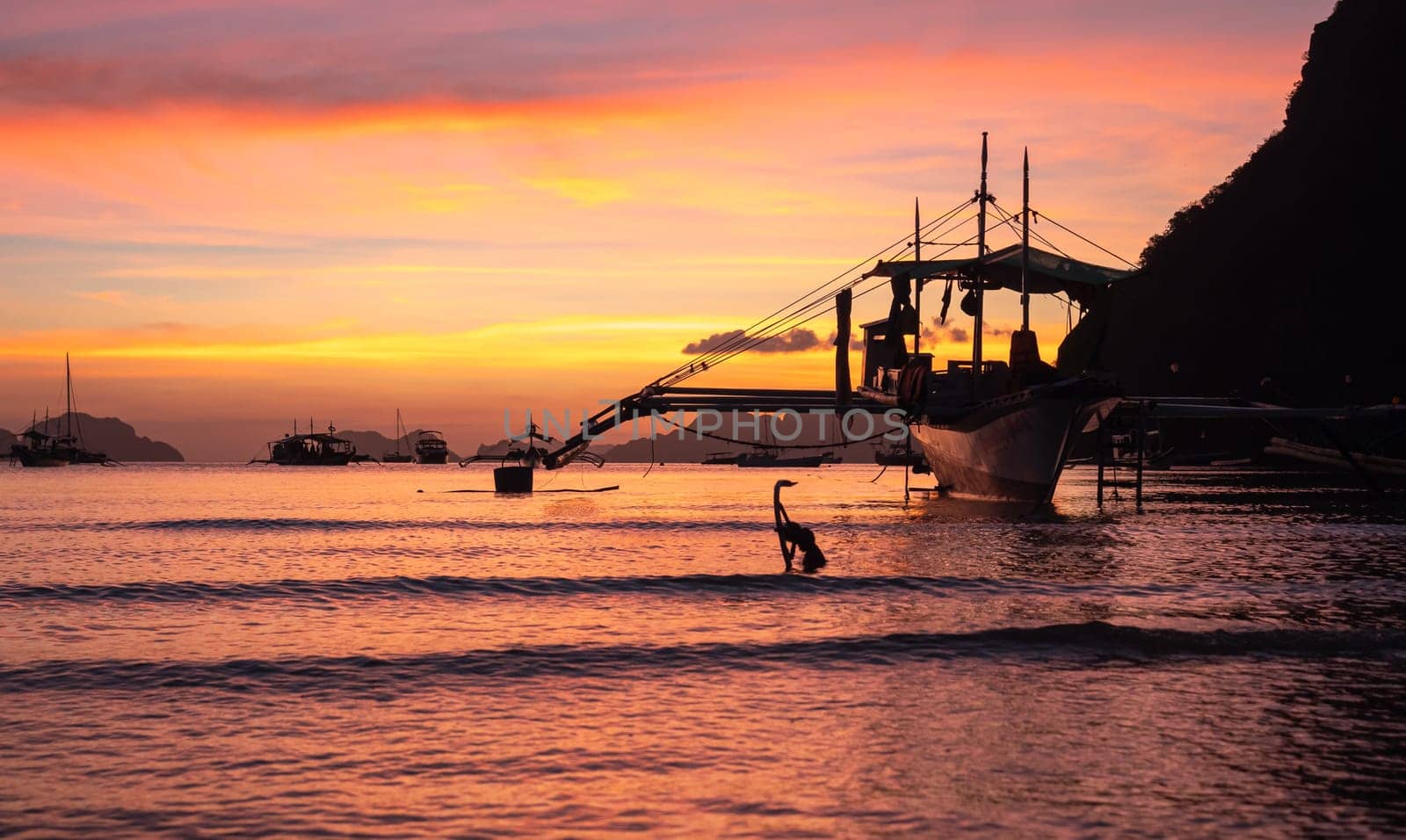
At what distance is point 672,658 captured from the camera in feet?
54.9

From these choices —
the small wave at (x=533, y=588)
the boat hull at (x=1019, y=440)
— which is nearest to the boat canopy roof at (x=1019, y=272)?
the boat hull at (x=1019, y=440)

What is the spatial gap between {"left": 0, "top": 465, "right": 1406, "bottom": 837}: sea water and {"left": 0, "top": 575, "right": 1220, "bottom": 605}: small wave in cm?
17

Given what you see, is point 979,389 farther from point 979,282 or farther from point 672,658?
point 672,658

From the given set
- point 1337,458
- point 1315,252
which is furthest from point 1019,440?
point 1315,252

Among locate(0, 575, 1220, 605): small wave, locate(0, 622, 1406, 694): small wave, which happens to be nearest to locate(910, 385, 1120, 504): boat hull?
locate(0, 575, 1220, 605): small wave

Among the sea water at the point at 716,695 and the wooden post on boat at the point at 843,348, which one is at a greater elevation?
the wooden post on boat at the point at 843,348

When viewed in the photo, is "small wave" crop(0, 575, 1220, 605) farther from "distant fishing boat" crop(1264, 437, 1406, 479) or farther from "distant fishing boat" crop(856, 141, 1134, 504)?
"distant fishing boat" crop(1264, 437, 1406, 479)

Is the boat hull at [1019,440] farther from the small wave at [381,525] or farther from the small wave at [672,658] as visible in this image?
the small wave at [672,658]

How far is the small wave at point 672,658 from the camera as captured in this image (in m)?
15.3

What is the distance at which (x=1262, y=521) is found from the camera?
4338 centimetres

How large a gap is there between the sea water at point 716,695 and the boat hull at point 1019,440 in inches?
502

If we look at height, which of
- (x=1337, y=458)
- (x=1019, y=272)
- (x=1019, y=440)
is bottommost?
(x=1337, y=458)

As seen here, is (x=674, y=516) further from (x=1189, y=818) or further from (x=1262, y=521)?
(x=1189, y=818)

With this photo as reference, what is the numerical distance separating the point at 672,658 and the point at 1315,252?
101 m
